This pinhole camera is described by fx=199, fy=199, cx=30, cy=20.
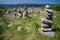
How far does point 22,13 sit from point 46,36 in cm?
724

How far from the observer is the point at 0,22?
16266 mm

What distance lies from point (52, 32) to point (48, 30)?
11.6 inches

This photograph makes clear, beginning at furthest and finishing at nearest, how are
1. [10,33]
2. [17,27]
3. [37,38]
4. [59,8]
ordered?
[59,8] < [17,27] < [10,33] < [37,38]

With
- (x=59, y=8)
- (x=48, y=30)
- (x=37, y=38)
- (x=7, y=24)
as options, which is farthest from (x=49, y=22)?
(x=59, y=8)

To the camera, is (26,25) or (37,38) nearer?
(37,38)

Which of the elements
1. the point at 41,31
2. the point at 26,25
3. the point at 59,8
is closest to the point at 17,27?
the point at 26,25

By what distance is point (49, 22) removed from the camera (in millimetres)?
13023

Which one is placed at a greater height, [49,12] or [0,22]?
[49,12]

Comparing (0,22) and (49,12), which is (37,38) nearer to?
(49,12)

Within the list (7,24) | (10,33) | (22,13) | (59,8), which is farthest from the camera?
(59,8)

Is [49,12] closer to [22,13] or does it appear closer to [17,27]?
[17,27]

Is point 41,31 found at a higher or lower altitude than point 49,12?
lower

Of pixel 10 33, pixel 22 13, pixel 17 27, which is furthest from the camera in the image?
pixel 22 13

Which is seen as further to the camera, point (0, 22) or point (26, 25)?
point (0, 22)
